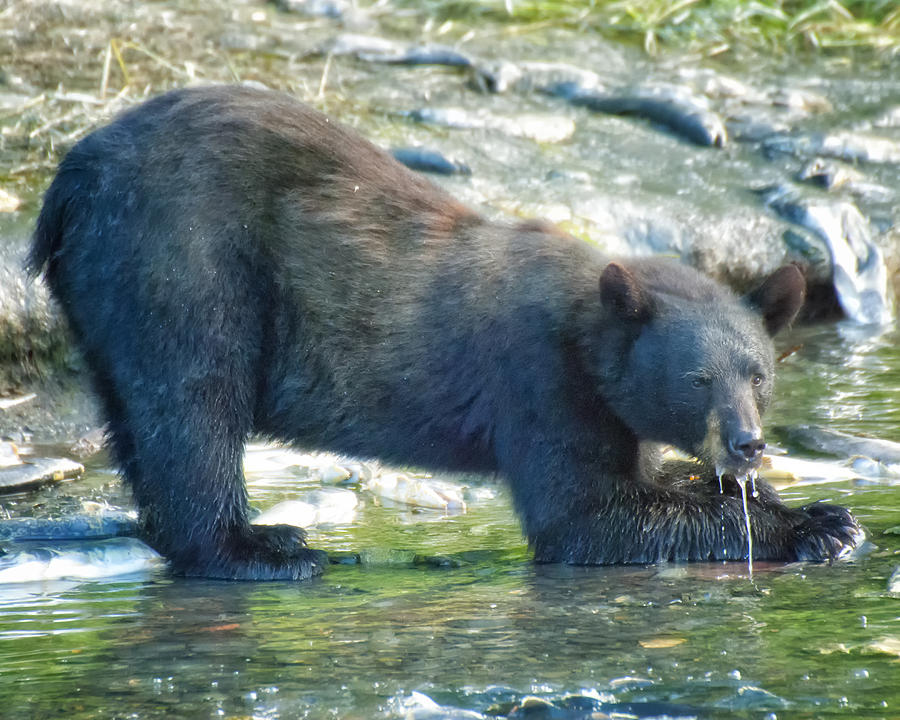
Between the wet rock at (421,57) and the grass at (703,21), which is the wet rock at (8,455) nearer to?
the wet rock at (421,57)

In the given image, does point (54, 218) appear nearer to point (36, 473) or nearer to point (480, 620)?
point (36, 473)

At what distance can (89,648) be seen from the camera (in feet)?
14.4

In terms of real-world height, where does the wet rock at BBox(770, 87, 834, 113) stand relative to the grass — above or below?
below

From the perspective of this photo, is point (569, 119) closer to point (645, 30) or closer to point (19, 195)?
point (645, 30)

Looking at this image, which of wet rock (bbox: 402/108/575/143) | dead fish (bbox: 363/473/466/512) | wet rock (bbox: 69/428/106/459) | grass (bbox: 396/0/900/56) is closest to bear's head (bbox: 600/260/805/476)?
dead fish (bbox: 363/473/466/512)

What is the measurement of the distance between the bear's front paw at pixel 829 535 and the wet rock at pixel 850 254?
4.62 metres

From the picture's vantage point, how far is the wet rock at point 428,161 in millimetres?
9734

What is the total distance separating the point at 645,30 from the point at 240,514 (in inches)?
360

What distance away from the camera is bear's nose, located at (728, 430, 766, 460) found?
17.2 ft

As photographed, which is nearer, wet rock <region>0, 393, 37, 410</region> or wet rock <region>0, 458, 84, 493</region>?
wet rock <region>0, 458, 84, 493</region>

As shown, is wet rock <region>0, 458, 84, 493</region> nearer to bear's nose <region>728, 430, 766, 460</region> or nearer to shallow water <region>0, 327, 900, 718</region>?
shallow water <region>0, 327, 900, 718</region>

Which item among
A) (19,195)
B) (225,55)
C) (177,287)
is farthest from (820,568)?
(225,55)

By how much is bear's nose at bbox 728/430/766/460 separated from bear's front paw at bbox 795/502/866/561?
1.56ft

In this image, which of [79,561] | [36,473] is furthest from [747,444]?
[36,473]
